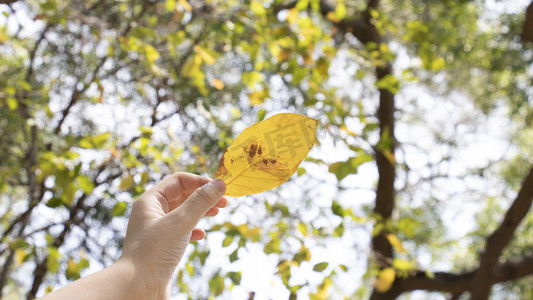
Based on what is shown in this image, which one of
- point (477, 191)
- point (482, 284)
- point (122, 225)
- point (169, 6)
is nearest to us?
point (169, 6)

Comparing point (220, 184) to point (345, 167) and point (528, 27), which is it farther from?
point (528, 27)

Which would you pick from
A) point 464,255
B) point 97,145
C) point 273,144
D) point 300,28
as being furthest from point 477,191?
point 273,144

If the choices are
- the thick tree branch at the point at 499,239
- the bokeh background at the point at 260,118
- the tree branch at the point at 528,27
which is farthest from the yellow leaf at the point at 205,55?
the thick tree branch at the point at 499,239

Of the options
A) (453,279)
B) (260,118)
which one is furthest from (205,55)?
(453,279)

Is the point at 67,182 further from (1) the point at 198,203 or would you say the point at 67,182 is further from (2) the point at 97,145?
(1) the point at 198,203

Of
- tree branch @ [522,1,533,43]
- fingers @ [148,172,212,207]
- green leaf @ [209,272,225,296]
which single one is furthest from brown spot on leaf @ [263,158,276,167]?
tree branch @ [522,1,533,43]

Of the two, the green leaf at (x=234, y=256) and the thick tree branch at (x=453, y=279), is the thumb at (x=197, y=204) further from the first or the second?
the thick tree branch at (x=453, y=279)
